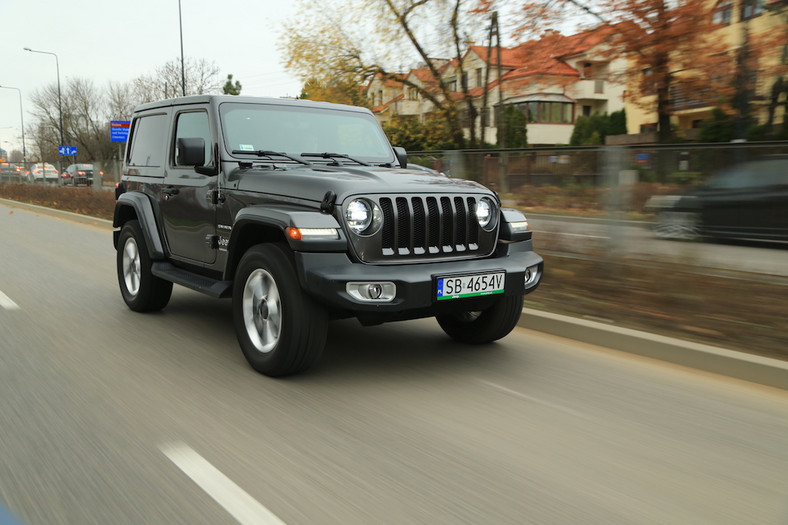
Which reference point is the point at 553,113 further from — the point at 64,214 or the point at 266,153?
the point at 266,153

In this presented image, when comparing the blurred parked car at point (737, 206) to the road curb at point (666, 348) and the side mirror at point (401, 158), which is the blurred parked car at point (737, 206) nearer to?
the road curb at point (666, 348)

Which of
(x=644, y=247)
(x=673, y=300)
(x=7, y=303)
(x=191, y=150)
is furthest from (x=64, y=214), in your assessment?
(x=673, y=300)

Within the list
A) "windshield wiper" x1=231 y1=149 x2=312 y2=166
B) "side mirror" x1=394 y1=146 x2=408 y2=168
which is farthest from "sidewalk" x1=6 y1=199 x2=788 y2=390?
"windshield wiper" x1=231 y1=149 x2=312 y2=166

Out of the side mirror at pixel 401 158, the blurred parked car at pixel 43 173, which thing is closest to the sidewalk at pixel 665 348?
the side mirror at pixel 401 158

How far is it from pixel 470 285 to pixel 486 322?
1.00 m

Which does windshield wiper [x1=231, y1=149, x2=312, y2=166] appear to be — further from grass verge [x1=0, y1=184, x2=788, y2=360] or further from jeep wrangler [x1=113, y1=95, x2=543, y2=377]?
grass verge [x1=0, y1=184, x2=788, y2=360]

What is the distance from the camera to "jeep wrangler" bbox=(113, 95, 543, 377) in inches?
179

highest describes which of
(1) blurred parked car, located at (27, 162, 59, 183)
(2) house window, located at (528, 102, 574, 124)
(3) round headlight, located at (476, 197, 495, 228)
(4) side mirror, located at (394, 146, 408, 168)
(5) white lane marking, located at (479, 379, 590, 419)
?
(2) house window, located at (528, 102, 574, 124)

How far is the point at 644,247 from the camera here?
7.32 metres

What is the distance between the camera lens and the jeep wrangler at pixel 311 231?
14.9 feet

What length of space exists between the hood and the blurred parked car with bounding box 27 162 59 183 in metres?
32.1

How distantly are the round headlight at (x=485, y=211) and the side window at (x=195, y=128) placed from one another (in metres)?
2.14

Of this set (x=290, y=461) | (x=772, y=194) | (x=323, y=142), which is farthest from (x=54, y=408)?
(x=772, y=194)

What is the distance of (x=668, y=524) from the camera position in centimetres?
292
